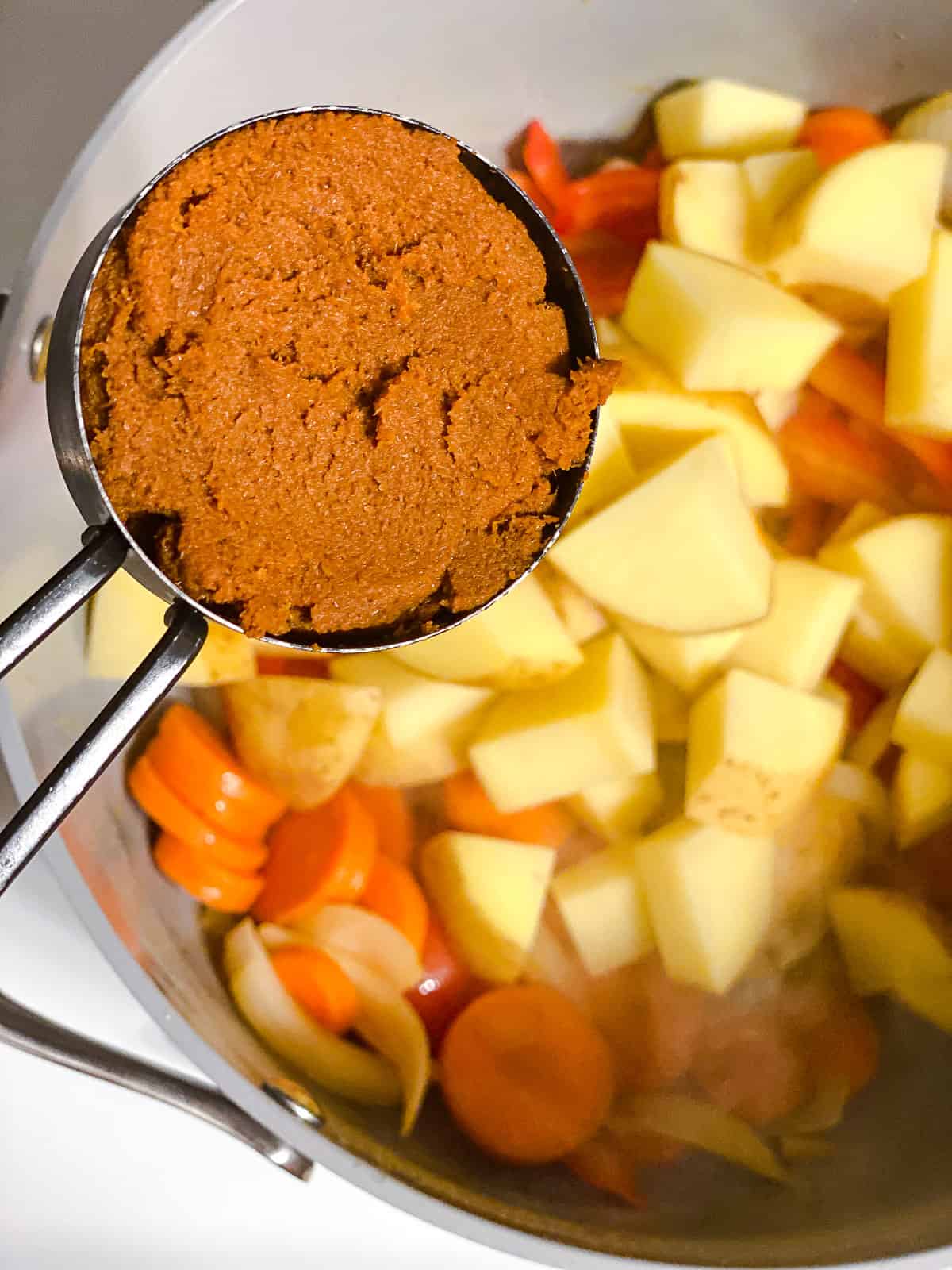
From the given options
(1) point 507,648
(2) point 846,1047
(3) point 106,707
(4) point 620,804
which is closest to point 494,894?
(4) point 620,804

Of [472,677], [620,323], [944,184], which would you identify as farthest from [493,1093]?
[944,184]

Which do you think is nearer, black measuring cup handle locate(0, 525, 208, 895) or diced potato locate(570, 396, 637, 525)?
black measuring cup handle locate(0, 525, 208, 895)

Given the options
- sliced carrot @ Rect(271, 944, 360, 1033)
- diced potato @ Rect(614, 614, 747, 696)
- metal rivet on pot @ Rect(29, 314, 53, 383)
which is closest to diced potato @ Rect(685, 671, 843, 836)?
diced potato @ Rect(614, 614, 747, 696)

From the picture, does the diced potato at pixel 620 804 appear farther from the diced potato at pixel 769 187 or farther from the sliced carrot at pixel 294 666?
the diced potato at pixel 769 187

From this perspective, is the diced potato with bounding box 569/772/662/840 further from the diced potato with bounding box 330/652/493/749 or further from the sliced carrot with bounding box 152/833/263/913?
the sliced carrot with bounding box 152/833/263/913

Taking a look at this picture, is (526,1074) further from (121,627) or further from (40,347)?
(40,347)

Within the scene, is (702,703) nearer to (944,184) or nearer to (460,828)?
(460,828)

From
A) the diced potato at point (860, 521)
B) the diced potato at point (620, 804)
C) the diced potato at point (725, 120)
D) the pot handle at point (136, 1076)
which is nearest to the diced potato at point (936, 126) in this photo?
the diced potato at point (725, 120)
